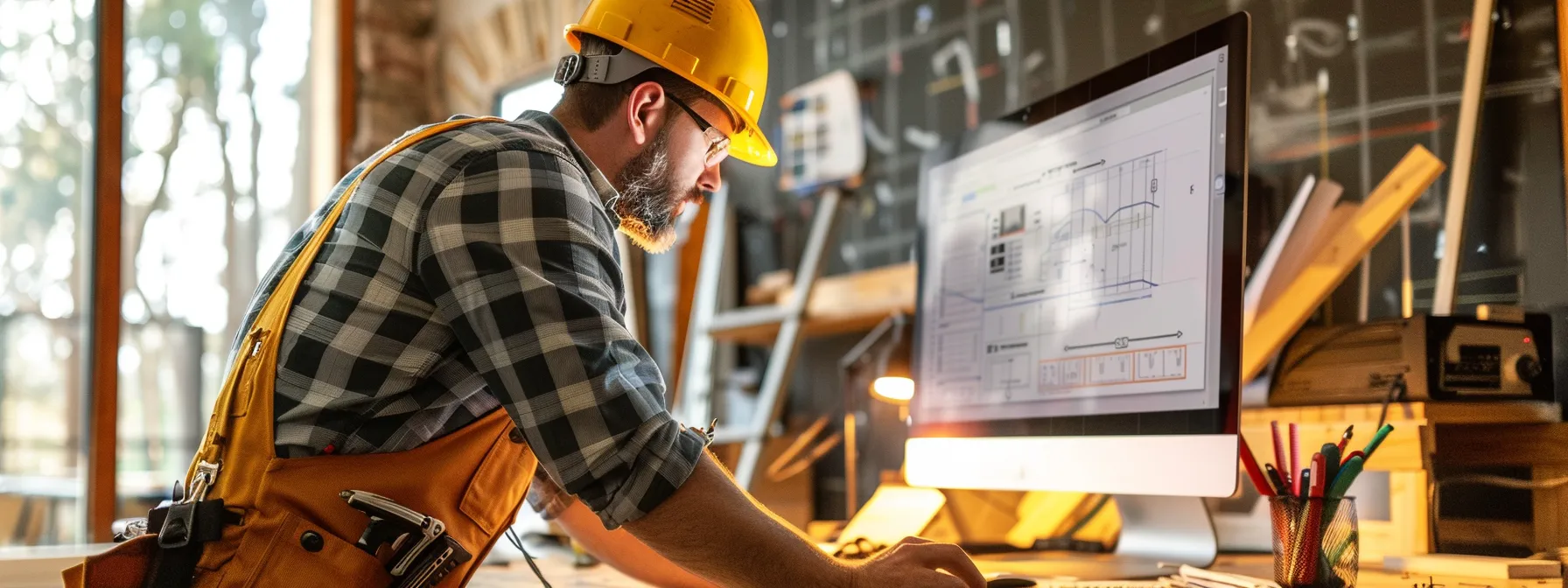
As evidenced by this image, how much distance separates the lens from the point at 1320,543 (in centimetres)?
102

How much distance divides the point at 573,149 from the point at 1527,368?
3.51 feet

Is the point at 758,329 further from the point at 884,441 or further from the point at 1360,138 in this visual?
the point at 1360,138

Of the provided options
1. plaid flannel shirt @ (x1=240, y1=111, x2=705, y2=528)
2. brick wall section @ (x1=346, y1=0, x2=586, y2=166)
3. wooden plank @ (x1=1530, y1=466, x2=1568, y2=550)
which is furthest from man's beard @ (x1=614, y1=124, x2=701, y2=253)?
brick wall section @ (x1=346, y1=0, x2=586, y2=166)

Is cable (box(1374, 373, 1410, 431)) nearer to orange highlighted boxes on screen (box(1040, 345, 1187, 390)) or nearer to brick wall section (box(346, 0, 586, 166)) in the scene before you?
orange highlighted boxes on screen (box(1040, 345, 1187, 390))

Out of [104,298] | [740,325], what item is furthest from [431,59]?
[740,325]

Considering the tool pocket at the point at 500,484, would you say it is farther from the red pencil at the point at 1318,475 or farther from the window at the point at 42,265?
the window at the point at 42,265

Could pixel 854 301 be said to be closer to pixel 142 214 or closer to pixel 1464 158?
pixel 1464 158

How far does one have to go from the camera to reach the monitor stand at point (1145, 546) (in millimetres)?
1324

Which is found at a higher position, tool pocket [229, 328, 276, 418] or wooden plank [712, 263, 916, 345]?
wooden plank [712, 263, 916, 345]

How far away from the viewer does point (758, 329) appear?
267 cm

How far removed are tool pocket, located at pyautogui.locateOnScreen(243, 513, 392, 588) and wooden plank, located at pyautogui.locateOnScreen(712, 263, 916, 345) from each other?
134cm

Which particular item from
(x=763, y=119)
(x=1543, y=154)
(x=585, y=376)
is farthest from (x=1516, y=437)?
(x=763, y=119)

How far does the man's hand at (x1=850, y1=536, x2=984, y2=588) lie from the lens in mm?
896

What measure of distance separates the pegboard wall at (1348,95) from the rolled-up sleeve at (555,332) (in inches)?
42.5
